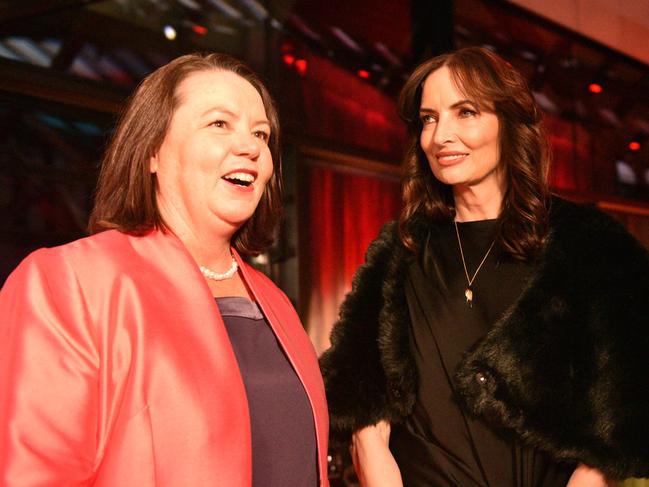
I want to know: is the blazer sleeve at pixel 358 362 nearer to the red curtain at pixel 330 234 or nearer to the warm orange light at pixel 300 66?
the red curtain at pixel 330 234

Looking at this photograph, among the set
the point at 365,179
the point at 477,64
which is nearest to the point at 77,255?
the point at 477,64

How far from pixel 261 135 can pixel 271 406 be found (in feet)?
1.93

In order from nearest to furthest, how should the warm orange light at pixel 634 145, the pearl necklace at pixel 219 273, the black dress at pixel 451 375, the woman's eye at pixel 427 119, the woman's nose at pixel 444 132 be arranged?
the pearl necklace at pixel 219 273, the black dress at pixel 451 375, the woman's nose at pixel 444 132, the woman's eye at pixel 427 119, the warm orange light at pixel 634 145

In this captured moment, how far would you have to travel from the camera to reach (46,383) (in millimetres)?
1212

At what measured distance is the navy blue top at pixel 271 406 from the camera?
146cm

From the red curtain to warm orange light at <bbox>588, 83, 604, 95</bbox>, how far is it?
2.67 m

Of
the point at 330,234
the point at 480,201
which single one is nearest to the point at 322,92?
the point at 330,234

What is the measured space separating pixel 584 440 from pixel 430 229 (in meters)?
0.68

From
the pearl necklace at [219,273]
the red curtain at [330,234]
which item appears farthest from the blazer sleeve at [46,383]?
the red curtain at [330,234]

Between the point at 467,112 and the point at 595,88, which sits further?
the point at 595,88

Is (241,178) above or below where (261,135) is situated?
below

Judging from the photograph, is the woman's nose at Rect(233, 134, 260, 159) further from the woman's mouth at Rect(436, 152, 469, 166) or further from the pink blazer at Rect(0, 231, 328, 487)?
the woman's mouth at Rect(436, 152, 469, 166)

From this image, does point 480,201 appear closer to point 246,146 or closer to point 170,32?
point 246,146

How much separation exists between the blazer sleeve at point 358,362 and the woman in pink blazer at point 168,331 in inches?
7.5
